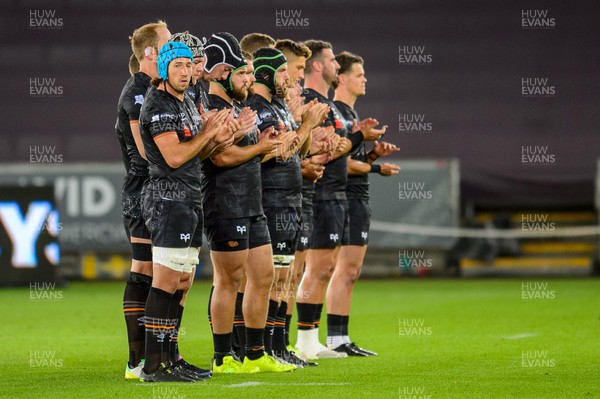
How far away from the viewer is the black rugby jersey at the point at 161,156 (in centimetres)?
661

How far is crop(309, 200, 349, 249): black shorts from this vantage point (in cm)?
882

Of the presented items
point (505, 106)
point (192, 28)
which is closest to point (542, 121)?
point (505, 106)

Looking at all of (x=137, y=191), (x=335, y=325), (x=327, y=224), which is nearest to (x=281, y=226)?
(x=137, y=191)

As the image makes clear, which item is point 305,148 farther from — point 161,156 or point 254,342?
point 161,156

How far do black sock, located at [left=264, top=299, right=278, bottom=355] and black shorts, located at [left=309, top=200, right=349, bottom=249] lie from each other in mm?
1030

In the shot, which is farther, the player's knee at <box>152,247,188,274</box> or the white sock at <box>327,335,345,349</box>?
the white sock at <box>327,335,345,349</box>

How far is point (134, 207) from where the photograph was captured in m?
7.27

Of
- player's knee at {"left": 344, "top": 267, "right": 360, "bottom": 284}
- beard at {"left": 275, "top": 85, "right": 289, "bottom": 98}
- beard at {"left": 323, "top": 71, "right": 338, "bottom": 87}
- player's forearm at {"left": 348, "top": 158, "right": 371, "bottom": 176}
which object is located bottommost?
player's knee at {"left": 344, "top": 267, "right": 360, "bottom": 284}

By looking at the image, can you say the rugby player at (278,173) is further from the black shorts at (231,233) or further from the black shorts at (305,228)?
the black shorts at (305,228)

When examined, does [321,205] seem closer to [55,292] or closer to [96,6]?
[55,292]

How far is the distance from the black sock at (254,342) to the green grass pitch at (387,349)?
10.2 inches

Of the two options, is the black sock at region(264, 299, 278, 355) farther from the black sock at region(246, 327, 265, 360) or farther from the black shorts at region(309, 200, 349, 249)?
the black shorts at region(309, 200, 349, 249)

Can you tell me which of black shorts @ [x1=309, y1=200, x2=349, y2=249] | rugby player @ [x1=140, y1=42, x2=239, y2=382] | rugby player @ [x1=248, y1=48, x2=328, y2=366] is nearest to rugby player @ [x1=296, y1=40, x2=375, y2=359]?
black shorts @ [x1=309, y1=200, x2=349, y2=249]

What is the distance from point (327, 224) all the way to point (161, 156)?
243 cm
